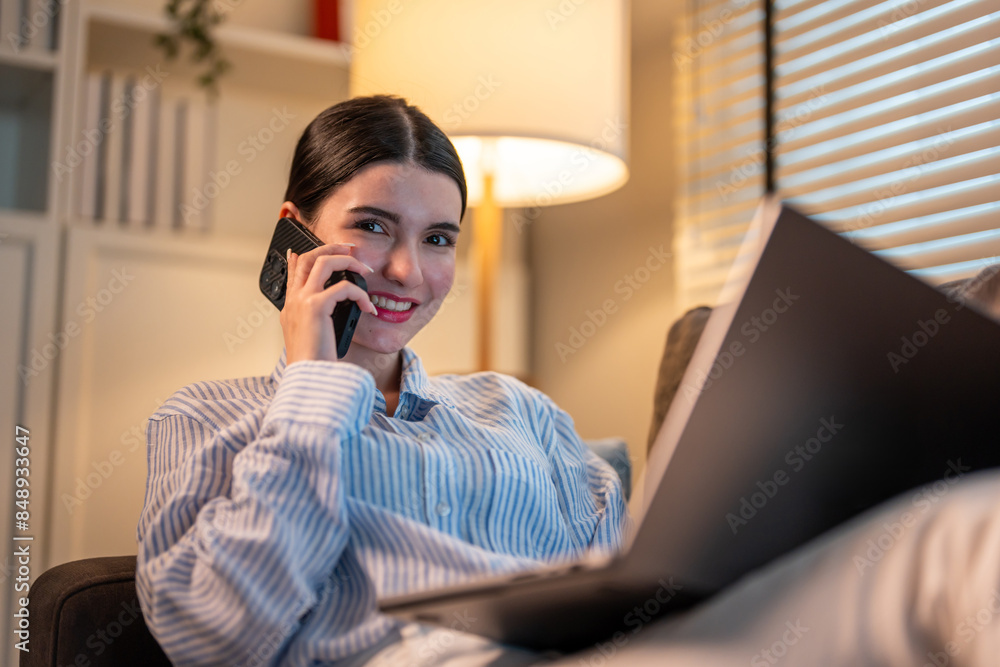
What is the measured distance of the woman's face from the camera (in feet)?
3.31

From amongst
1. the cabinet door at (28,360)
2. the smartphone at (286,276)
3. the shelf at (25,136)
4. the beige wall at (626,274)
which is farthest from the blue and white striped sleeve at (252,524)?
the beige wall at (626,274)

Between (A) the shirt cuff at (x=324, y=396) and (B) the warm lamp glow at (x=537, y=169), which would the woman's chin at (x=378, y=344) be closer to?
(A) the shirt cuff at (x=324, y=396)

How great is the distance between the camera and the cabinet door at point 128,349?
1766 millimetres

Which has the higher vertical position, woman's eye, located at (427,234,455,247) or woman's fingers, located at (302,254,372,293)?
woman's eye, located at (427,234,455,247)

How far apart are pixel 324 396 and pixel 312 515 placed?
11 centimetres

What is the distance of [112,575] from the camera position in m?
0.85

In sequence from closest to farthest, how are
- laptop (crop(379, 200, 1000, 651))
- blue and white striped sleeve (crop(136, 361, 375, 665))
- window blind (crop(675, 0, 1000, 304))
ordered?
laptop (crop(379, 200, 1000, 651)) < blue and white striped sleeve (crop(136, 361, 375, 665)) < window blind (crop(675, 0, 1000, 304))

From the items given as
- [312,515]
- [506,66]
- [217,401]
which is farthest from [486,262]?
[312,515]

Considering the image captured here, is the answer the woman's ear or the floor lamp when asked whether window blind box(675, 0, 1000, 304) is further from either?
the woman's ear

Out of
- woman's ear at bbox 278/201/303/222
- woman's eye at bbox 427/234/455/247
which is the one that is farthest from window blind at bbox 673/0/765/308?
woman's ear at bbox 278/201/303/222

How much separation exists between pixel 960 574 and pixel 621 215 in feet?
5.85

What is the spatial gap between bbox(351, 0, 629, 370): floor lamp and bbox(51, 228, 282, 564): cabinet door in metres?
0.61

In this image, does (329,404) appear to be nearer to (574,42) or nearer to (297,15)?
(574,42)

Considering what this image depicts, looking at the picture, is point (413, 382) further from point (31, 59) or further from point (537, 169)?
point (31, 59)
